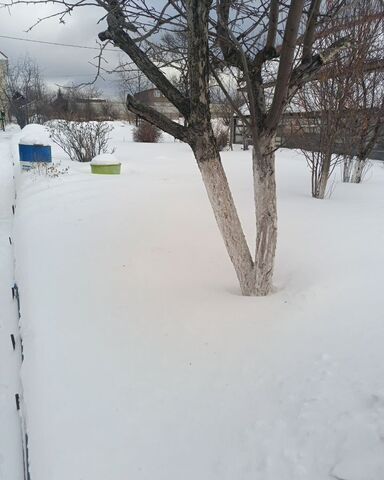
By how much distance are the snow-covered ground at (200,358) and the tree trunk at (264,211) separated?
0.19m

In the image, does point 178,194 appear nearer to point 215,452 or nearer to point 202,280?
point 202,280

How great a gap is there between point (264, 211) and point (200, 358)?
49.1 inches

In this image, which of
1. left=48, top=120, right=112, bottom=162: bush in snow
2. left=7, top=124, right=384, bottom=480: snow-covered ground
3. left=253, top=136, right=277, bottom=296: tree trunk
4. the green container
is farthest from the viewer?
left=48, top=120, right=112, bottom=162: bush in snow

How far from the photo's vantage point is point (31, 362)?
2.60 meters

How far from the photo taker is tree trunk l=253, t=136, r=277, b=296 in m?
2.85

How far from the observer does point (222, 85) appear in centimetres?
290

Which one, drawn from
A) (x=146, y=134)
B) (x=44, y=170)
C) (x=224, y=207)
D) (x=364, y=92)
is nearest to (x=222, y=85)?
(x=224, y=207)

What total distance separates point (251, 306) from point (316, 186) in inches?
181

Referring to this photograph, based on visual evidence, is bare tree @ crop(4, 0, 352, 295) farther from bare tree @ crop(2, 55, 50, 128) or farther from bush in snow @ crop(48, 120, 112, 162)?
bare tree @ crop(2, 55, 50, 128)

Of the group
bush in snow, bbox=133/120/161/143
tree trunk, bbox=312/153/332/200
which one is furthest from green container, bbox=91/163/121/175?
bush in snow, bbox=133/120/161/143

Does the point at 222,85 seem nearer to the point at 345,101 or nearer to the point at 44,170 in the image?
the point at 345,101

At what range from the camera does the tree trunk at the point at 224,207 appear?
108 inches

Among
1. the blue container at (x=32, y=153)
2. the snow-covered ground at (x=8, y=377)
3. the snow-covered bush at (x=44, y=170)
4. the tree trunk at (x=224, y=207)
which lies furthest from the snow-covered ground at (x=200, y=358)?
the blue container at (x=32, y=153)

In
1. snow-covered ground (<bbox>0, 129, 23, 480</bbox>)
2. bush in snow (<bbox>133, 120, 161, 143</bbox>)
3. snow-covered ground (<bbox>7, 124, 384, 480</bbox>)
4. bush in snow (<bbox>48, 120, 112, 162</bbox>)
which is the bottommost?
snow-covered ground (<bbox>0, 129, 23, 480</bbox>)
